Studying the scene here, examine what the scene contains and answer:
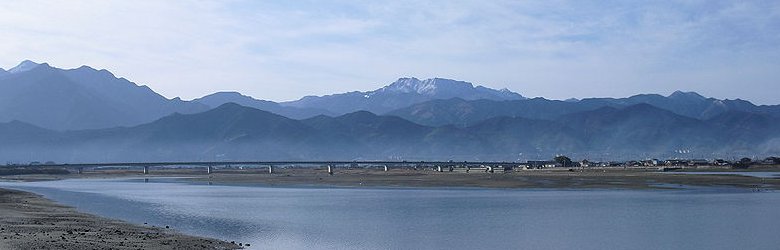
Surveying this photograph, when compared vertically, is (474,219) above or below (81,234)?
below

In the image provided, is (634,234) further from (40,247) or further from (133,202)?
(133,202)

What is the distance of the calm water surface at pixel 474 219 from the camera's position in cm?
3456

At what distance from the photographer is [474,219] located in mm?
44375

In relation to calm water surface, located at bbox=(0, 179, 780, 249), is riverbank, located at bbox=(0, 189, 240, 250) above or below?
above

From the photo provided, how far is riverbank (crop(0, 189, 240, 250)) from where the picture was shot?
28.9 metres

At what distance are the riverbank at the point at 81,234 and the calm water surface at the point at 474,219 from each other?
2.12 meters

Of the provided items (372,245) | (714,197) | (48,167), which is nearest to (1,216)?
(372,245)

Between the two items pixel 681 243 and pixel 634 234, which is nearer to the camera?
pixel 681 243

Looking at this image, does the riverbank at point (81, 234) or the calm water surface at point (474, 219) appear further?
the calm water surface at point (474, 219)

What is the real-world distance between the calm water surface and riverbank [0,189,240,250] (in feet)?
6.96

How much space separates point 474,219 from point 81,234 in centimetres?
1956

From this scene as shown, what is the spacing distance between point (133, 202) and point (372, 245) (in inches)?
1247

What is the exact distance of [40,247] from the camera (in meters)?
27.3

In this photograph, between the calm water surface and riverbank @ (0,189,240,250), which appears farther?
the calm water surface
